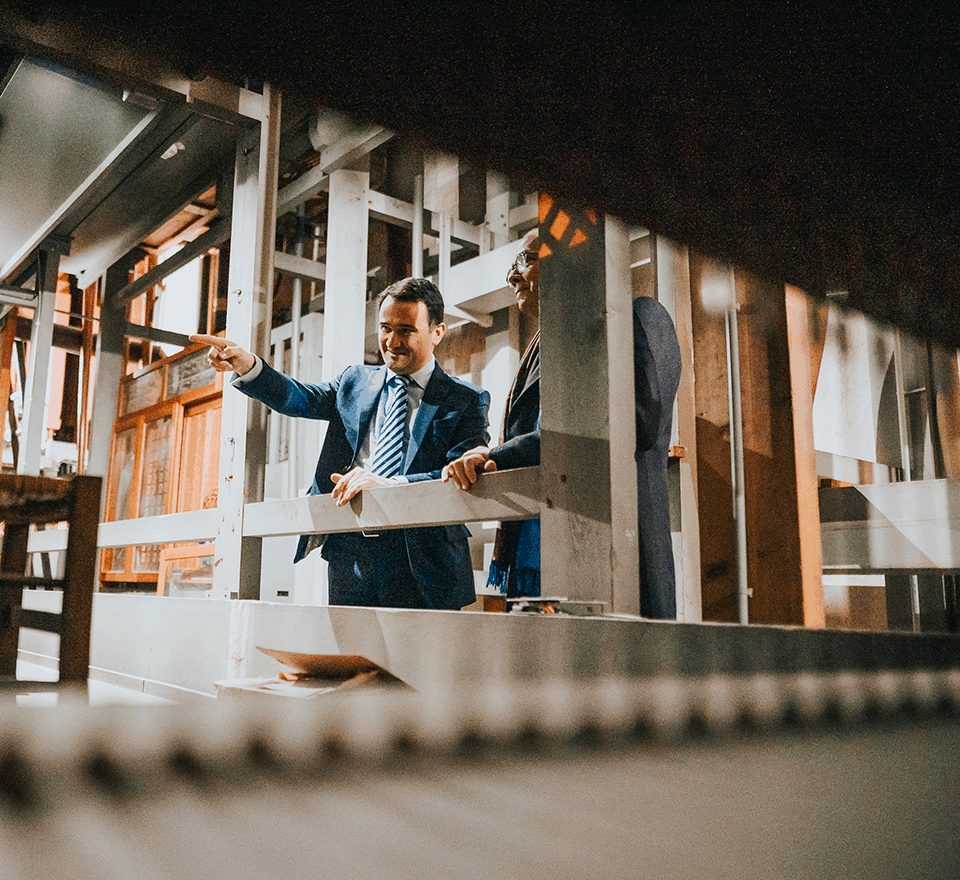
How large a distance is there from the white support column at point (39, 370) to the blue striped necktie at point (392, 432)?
2376mm

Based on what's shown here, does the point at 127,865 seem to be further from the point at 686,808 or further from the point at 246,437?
the point at 246,437

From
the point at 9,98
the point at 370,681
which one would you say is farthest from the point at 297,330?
the point at 370,681

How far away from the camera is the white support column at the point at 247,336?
72.9 inches

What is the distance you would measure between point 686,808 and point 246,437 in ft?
6.23

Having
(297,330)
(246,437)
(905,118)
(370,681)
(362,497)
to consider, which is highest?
(297,330)

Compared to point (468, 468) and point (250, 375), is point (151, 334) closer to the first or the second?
point (250, 375)

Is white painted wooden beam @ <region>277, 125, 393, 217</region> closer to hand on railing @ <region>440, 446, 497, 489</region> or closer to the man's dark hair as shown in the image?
the man's dark hair

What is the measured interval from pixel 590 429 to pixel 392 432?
70cm

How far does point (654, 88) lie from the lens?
29 centimetres

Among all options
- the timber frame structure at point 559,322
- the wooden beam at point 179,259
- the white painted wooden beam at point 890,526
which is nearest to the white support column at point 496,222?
the timber frame structure at point 559,322

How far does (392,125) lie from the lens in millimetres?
242

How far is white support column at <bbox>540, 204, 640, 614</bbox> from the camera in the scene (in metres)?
1.02

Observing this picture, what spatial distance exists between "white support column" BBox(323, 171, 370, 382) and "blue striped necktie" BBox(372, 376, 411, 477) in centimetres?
89

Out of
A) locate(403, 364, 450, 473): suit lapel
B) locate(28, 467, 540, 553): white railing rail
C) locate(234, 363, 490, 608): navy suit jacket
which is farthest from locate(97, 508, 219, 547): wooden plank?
locate(403, 364, 450, 473): suit lapel
